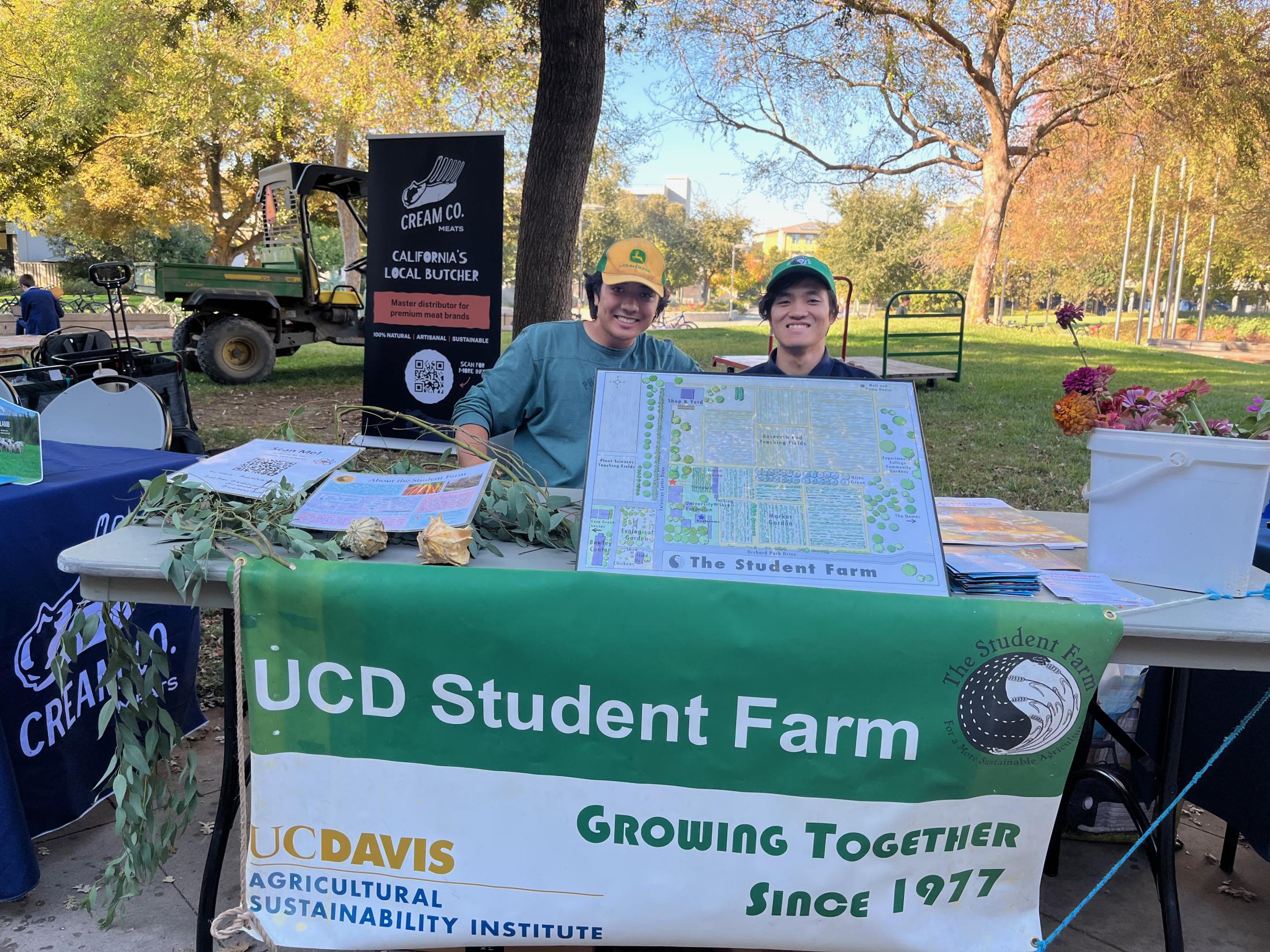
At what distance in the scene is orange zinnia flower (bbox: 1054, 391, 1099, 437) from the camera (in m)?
1.72

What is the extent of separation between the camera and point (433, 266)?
21.1ft

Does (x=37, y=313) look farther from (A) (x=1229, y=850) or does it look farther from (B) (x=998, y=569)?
(A) (x=1229, y=850)

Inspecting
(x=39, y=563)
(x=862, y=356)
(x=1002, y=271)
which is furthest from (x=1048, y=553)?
(x=1002, y=271)

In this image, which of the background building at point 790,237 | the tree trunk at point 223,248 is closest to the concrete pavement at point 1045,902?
the tree trunk at point 223,248

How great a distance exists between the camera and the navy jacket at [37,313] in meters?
11.2

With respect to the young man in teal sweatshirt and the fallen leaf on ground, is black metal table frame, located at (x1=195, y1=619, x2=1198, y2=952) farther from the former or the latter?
the young man in teal sweatshirt

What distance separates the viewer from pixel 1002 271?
4109 centimetres

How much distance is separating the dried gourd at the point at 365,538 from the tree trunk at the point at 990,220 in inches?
850

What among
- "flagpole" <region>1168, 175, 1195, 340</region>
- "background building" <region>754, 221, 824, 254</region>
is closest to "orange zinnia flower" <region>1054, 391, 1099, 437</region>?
"flagpole" <region>1168, 175, 1195, 340</region>

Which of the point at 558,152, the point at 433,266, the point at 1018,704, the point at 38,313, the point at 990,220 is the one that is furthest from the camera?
the point at 990,220

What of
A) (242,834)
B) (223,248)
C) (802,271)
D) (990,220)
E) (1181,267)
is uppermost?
(990,220)

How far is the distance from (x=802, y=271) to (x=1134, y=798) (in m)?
1.62

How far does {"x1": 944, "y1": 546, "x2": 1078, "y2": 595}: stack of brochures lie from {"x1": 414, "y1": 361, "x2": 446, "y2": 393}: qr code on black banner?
205 inches

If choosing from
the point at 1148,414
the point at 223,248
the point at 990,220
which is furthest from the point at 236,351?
the point at 990,220
